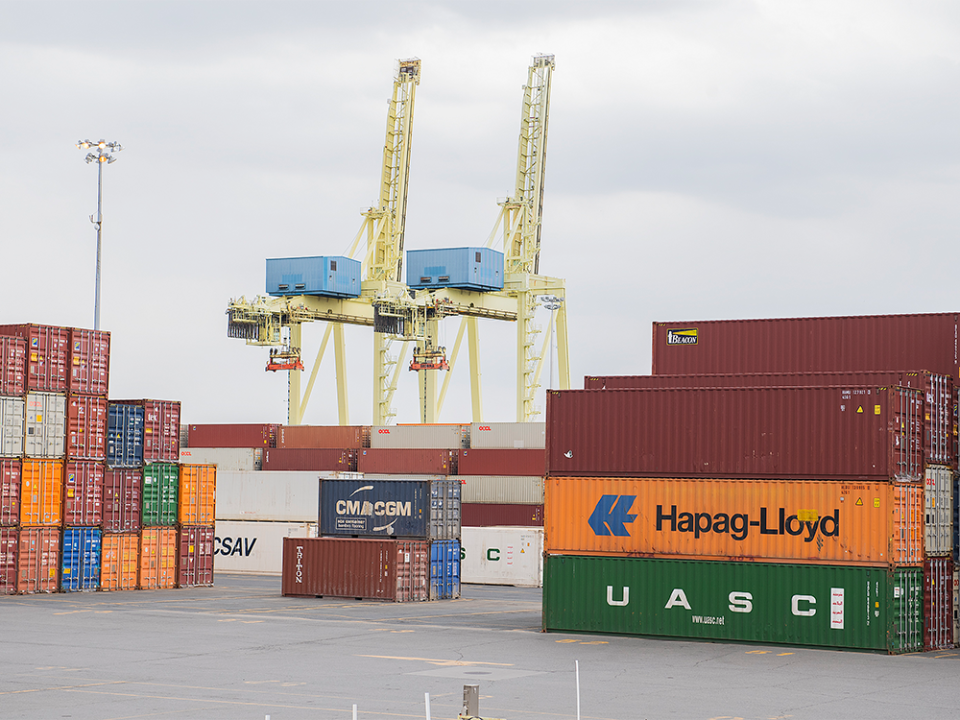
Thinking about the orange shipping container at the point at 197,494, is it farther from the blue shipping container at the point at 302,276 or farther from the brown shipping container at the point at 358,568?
the blue shipping container at the point at 302,276

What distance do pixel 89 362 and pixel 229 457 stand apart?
25.4 meters

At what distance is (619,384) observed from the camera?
124ft

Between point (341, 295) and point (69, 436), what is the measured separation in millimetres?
42355

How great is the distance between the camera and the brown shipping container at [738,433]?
30.5 m

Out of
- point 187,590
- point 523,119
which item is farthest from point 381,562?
point 523,119

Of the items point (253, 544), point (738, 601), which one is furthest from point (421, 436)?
point (738, 601)

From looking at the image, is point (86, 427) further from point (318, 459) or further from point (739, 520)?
point (739, 520)

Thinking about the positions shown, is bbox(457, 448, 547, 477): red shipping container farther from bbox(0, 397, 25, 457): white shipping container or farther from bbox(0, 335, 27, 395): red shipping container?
bbox(0, 335, 27, 395): red shipping container

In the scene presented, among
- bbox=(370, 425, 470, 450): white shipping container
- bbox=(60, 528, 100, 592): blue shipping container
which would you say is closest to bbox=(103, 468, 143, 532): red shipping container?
bbox=(60, 528, 100, 592): blue shipping container

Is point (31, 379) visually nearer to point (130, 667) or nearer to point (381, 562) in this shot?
point (381, 562)

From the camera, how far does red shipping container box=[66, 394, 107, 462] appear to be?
46.9 meters

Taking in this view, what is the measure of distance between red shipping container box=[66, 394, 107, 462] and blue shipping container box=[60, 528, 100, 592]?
105 inches

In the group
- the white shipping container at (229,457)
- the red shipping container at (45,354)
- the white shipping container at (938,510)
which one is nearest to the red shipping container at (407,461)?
the white shipping container at (229,457)

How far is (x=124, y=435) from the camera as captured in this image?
49.1 metres
